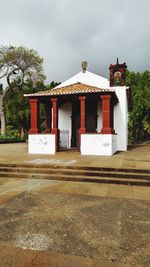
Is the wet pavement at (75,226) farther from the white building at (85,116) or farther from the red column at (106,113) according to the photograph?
the red column at (106,113)

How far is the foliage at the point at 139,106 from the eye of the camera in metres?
28.0

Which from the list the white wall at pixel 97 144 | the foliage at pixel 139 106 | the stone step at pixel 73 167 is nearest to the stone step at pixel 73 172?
the stone step at pixel 73 167

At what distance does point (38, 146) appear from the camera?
12.4 m

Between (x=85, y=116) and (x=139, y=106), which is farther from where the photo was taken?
(x=139, y=106)

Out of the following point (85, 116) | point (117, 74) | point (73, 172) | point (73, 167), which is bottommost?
point (73, 172)

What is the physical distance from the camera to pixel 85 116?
14.9m

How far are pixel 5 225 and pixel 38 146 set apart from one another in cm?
890

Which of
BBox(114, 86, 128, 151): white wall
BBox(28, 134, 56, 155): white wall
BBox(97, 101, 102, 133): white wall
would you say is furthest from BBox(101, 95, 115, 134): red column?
BBox(114, 86, 128, 151): white wall

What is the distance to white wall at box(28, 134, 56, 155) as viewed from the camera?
12266 mm

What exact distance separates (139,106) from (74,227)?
26.4m

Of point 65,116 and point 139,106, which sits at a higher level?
point 139,106

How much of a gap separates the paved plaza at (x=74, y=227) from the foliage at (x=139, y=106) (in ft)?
78.1

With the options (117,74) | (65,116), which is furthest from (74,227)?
(117,74)

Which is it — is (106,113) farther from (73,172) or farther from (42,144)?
(73,172)
